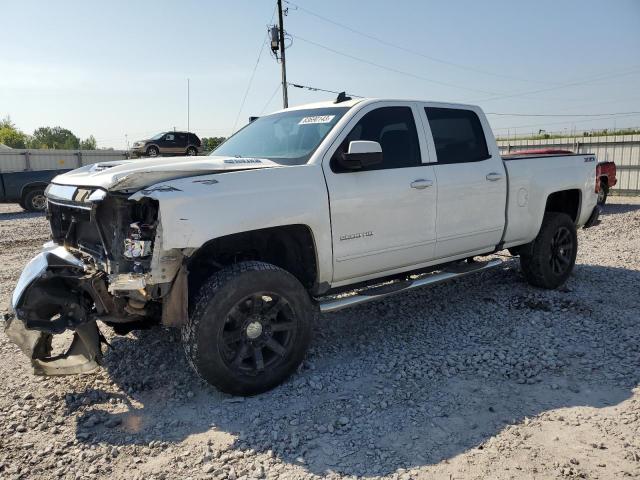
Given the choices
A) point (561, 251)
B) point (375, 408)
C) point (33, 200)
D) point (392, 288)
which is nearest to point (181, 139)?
point (33, 200)

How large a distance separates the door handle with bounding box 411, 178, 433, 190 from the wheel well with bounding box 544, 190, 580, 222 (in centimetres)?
256

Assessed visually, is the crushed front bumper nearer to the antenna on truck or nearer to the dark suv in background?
the antenna on truck

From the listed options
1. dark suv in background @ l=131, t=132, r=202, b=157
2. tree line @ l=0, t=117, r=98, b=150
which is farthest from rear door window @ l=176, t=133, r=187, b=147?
tree line @ l=0, t=117, r=98, b=150

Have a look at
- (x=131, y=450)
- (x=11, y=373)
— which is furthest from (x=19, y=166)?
(x=131, y=450)

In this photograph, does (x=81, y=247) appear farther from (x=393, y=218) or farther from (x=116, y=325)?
(x=393, y=218)

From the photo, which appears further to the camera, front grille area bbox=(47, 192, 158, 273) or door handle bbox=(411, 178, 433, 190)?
door handle bbox=(411, 178, 433, 190)

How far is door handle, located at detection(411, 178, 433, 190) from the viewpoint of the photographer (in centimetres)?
443

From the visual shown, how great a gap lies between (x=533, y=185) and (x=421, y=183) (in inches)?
72.0

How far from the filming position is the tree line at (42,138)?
Result: 64.2m

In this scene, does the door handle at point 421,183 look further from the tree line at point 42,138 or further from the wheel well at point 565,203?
the tree line at point 42,138

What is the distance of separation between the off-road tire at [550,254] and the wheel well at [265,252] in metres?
3.13

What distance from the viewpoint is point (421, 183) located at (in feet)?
14.7

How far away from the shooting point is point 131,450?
10.1ft

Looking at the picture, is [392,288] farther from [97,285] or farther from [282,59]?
[282,59]
